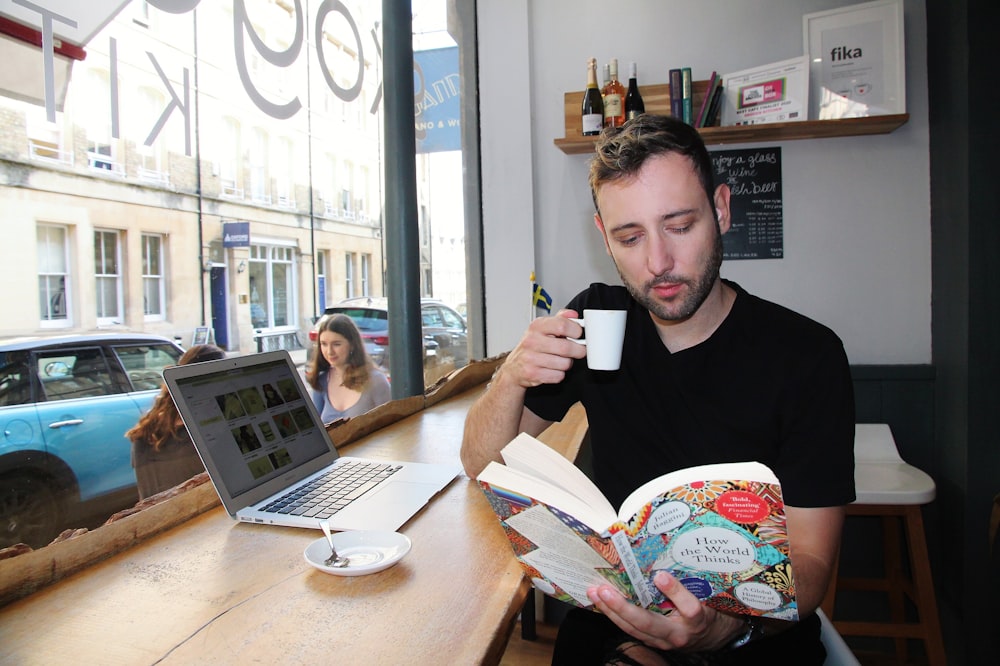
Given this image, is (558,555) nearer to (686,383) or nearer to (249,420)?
(686,383)

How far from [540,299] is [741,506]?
2.21 metres

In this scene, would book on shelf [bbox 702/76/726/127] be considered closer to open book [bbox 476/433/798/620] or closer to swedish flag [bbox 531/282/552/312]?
swedish flag [bbox 531/282/552/312]

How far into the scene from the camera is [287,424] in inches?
52.1

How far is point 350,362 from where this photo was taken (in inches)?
103

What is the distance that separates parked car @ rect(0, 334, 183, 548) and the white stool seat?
76.6 inches

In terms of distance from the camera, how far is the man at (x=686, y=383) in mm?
1098

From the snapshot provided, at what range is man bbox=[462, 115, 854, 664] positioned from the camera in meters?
1.10

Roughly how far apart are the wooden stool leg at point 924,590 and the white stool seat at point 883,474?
0.24 feet

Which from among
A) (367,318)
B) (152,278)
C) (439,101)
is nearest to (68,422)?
(152,278)

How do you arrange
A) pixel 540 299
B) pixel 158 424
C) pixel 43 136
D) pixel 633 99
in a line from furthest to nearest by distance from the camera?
pixel 540 299
pixel 633 99
pixel 158 424
pixel 43 136

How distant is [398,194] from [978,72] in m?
2.10

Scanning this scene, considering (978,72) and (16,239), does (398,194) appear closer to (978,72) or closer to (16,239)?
(16,239)

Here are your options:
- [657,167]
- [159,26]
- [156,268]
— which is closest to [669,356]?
[657,167]

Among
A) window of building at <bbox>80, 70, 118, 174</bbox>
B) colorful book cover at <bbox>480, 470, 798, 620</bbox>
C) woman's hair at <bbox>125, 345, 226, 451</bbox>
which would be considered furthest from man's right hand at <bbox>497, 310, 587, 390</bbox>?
window of building at <bbox>80, 70, 118, 174</bbox>
